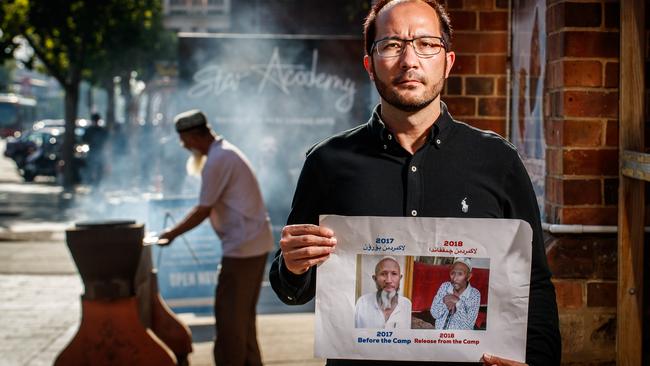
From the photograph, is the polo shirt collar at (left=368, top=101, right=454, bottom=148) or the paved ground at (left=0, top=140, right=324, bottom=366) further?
the paved ground at (left=0, top=140, right=324, bottom=366)

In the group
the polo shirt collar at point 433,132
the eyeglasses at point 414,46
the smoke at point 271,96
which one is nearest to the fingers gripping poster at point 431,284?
the polo shirt collar at point 433,132

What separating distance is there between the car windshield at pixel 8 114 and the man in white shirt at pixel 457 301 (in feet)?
219

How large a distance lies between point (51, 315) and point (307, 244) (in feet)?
Answer: 24.5

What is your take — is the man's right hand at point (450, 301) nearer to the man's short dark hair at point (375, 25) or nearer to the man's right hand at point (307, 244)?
the man's right hand at point (307, 244)

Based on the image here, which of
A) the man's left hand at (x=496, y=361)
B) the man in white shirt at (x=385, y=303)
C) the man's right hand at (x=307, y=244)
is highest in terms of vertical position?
the man's right hand at (x=307, y=244)

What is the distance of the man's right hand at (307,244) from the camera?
7.68 ft

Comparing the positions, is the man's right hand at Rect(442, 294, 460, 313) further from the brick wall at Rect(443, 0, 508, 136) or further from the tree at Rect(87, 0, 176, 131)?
the tree at Rect(87, 0, 176, 131)

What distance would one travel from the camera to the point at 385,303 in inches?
92.7

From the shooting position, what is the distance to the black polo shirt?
244cm

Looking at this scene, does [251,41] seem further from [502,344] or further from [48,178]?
[48,178]

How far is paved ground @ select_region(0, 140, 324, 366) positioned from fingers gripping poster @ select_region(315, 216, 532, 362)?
489cm

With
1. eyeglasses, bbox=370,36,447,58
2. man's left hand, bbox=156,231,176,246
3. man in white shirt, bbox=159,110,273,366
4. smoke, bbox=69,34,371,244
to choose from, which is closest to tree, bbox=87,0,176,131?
smoke, bbox=69,34,371,244

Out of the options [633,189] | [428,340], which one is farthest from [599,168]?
[428,340]

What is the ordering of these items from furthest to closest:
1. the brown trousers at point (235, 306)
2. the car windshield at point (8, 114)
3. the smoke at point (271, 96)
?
1. the car windshield at point (8, 114)
2. the smoke at point (271, 96)
3. the brown trousers at point (235, 306)
